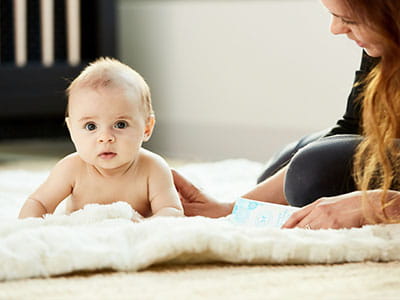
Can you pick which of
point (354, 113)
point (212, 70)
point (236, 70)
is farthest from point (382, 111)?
point (212, 70)

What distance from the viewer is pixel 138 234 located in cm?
124

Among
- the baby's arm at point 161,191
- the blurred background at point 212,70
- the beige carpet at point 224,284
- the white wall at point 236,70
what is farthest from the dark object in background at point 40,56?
the beige carpet at point 224,284

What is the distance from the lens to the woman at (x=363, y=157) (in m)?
1.28

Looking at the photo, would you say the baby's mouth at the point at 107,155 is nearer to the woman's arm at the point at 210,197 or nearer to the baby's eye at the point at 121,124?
the baby's eye at the point at 121,124

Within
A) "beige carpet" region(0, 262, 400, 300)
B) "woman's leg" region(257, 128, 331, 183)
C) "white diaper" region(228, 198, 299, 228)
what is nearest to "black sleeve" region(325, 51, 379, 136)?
"woman's leg" region(257, 128, 331, 183)

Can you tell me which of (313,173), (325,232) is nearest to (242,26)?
(313,173)

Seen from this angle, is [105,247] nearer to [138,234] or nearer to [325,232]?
[138,234]

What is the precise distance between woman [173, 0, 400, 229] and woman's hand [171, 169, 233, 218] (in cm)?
19

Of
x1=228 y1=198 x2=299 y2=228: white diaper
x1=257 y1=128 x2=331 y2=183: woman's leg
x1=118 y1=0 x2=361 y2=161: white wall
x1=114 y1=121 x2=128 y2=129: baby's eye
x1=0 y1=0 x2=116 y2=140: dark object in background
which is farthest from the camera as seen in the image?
x1=0 y1=0 x2=116 y2=140: dark object in background

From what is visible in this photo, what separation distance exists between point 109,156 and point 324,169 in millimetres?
373

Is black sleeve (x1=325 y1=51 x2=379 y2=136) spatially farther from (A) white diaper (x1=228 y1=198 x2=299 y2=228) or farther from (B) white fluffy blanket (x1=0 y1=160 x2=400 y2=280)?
(B) white fluffy blanket (x1=0 y1=160 x2=400 y2=280)

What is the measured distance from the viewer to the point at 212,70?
3.16 meters

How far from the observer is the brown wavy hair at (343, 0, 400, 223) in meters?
1.27

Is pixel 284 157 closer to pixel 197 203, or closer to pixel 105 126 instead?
pixel 197 203
